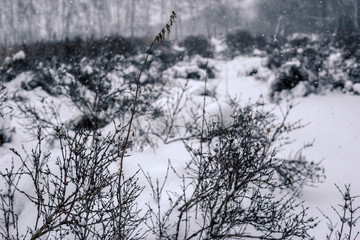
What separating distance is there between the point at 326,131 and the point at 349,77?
386cm

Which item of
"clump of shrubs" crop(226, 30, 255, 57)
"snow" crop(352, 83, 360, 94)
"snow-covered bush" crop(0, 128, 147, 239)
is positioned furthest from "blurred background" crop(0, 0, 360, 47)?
"snow-covered bush" crop(0, 128, 147, 239)

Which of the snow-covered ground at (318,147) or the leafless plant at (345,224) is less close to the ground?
the snow-covered ground at (318,147)

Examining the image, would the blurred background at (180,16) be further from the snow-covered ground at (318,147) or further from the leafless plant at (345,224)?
the leafless plant at (345,224)

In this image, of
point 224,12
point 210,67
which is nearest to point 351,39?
point 210,67

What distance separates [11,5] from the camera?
31297mm

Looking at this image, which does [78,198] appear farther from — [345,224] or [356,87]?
[356,87]

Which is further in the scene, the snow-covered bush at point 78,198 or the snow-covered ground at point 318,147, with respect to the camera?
the snow-covered ground at point 318,147

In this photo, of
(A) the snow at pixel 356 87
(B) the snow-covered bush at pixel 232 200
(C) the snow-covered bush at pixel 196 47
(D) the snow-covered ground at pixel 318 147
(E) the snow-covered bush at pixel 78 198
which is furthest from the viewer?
(C) the snow-covered bush at pixel 196 47

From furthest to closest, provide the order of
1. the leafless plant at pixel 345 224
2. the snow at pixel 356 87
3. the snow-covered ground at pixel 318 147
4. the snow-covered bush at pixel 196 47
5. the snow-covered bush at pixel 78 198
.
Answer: the snow-covered bush at pixel 196 47, the snow at pixel 356 87, the snow-covered ground at pixel 318 147, the leafless plant at pixel 345 224, the snow-covered bush at pixel 78 198

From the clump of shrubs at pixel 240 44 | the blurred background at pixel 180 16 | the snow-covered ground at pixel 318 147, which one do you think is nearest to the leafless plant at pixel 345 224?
the snow-covered ground at pixel 318 147

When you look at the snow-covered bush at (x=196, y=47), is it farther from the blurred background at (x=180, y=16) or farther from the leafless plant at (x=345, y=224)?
the leafless plant at (x=345, y=224)

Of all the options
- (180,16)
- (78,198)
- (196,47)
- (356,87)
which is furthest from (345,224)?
(180,16)

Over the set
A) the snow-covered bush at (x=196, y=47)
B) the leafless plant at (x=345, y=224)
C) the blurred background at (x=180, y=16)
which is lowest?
the leafless plant at (x=345, y=224)

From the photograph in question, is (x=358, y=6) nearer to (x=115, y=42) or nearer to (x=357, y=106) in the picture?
(x=357, y=106)
